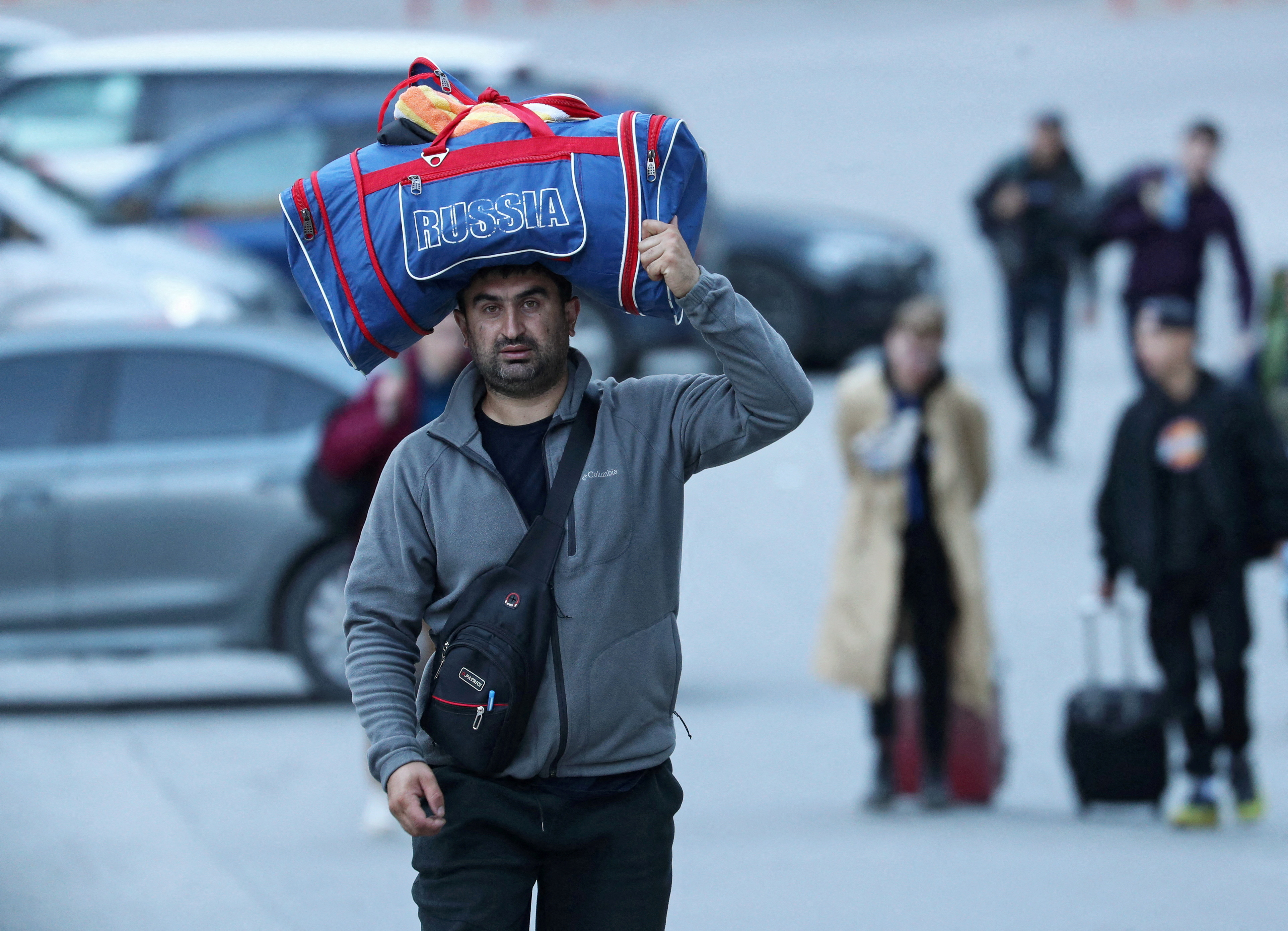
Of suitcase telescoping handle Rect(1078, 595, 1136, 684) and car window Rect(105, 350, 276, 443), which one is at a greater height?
car window Rect(105, 350, 276, 443)

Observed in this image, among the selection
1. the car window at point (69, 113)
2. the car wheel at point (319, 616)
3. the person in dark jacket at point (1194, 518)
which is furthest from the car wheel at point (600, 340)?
the person in dark jacket at point (1194, 518)

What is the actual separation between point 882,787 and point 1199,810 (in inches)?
43.4

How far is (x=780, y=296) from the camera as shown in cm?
1498

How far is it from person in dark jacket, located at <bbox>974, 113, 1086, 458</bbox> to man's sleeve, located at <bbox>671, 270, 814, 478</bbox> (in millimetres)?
8866

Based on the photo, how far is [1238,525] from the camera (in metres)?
7.02

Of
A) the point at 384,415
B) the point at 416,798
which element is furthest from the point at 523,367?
the point at 384,415

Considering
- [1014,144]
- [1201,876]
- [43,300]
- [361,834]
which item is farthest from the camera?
[1014,144]

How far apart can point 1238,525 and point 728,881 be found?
81.7 inches

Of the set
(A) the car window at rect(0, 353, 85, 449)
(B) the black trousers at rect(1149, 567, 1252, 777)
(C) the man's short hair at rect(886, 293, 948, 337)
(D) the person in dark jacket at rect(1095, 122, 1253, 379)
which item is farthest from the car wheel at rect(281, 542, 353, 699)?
(D) the person in dark jacket at rect(1095, 122, 1253, 379)

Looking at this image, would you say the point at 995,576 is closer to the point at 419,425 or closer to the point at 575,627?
the point at 419,425

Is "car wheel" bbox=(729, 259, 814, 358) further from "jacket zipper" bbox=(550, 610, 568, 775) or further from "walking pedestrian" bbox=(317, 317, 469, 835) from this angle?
"jacket zipper" bbox=(550, 610, 568, 775)

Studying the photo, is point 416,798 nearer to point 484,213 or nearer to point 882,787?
point 484,213

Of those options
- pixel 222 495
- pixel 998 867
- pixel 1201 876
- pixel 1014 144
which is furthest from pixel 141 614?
pixel 1014 144

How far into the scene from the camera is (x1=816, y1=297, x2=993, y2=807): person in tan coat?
293 inches
